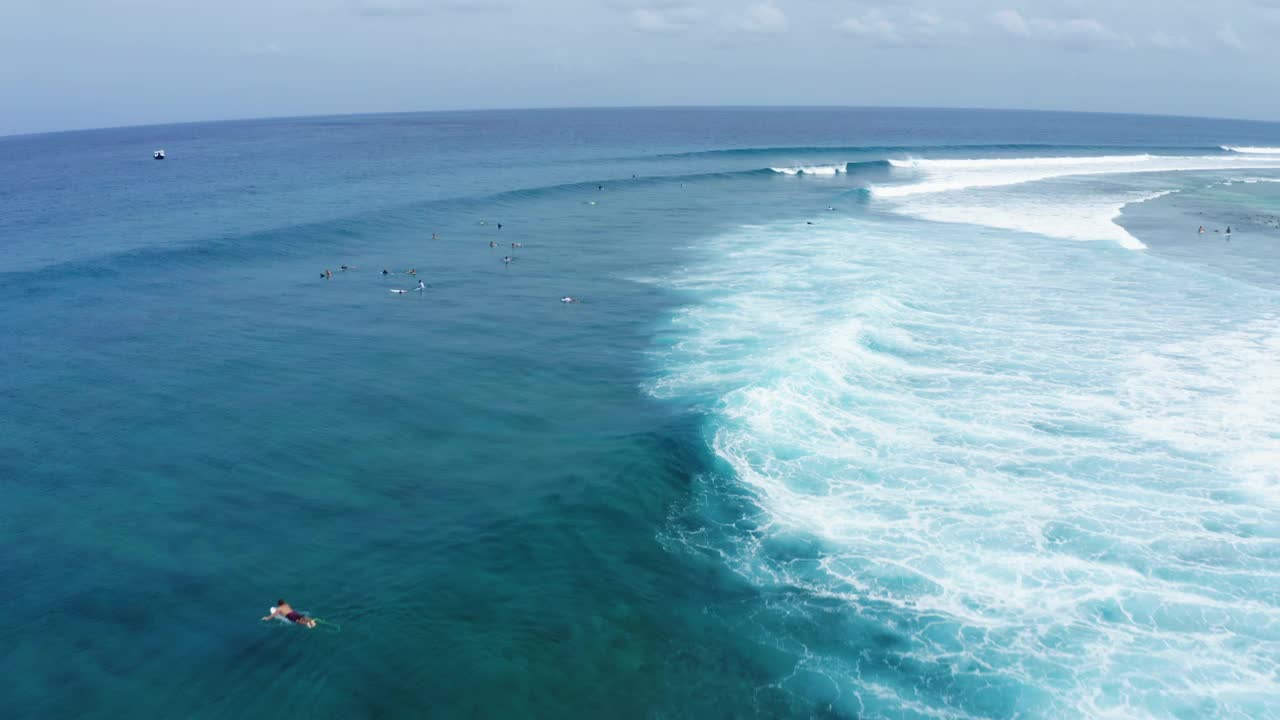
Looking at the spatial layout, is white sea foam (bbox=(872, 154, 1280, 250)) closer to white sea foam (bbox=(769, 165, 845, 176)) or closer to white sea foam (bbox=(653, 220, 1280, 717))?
white sea foam (bbox=(769, 165, 845, 176))

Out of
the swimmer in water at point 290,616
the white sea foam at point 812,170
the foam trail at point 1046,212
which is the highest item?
the white sea foam at point 812,170

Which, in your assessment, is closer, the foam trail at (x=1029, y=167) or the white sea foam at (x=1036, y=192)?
the white sea foam at (x=1036, y=192)

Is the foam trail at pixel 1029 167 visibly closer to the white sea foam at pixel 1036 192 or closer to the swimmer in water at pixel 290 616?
the white sea foam at pixel 1036 192

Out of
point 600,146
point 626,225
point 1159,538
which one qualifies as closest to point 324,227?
point 626,225

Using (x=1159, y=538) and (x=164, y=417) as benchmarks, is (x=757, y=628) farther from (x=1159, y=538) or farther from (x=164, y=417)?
(x=164, y=417)

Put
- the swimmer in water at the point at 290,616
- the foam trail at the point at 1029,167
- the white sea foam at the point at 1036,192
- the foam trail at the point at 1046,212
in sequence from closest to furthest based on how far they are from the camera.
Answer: the swimmer in water at the point at 290,616 < the foam trail at the point at 1046,212 < the white sea foam at the point at 1036,192 < the foam trail at the point at 1029,167

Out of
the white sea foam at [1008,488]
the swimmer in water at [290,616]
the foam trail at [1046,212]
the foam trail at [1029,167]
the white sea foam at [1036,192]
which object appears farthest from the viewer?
the foam trail at [1029,167]

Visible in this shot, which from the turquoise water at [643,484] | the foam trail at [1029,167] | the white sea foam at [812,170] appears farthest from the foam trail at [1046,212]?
the white sea foam at [812,170]
